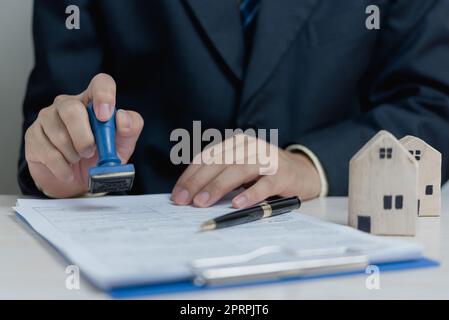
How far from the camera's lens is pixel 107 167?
636mm

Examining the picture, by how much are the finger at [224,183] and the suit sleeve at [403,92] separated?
172 mm

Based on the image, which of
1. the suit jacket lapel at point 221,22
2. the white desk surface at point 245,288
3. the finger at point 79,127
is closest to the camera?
the white desk surface at point 245,288

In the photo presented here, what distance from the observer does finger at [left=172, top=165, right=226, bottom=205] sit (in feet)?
2.43

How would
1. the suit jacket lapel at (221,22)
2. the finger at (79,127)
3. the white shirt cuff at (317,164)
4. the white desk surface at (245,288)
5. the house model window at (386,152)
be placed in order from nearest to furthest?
the white desk surface at (245,288) < the house model window at (386,152) < the finger at (79,127) < the white shirt cuff at (317,164) < the suit jacket lapel at (221,22)

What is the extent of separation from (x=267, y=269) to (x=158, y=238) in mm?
119

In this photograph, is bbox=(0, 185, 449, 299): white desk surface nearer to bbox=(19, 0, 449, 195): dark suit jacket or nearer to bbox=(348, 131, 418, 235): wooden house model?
bbox=(348, 131, 418, 235): wooden house model

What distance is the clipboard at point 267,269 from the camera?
439 millimetres

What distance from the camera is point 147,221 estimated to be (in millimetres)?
622

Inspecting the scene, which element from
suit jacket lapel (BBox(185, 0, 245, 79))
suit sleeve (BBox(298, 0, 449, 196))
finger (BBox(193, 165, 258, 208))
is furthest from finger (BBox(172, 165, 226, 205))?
suit jacket lapel (BBox(185, 0, 245, 79))

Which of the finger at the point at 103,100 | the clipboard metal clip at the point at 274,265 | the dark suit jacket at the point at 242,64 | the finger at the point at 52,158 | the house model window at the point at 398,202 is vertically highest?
the dark suit jacket at the point at 242,64

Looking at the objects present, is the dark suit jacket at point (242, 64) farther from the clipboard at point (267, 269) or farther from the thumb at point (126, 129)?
the clipboard at point (267, 269)

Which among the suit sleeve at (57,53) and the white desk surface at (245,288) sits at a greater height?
the suit sleeve at (57,53)

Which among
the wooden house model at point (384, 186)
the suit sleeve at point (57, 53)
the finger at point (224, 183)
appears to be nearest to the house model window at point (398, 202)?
the wooden house model at point (384, 186)

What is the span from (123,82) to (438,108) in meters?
0.54
